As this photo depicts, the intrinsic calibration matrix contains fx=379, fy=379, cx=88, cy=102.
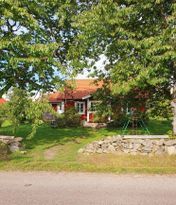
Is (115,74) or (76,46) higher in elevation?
(76,46)

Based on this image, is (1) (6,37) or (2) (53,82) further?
(2) (53,82)

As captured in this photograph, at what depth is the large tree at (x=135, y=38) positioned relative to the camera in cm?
1820

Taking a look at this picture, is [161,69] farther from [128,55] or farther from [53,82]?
[53,82]

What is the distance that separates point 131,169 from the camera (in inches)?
514

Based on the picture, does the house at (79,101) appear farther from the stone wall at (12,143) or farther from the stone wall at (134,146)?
the stone wall at (134,146)

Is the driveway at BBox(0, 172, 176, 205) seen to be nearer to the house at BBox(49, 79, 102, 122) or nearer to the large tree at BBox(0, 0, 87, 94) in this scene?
the large tree at BBox(0, 0, 87, 94)

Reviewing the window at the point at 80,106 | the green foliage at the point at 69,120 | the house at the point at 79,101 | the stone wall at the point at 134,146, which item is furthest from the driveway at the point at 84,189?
the window at the point at 80,106

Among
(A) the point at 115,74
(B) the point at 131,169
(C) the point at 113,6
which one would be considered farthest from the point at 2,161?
(C) the point at 113,6

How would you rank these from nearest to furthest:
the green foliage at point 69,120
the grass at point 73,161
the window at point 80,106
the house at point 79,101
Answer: the grass at point 73,161, the green foliage at point 69,120, the house at point 79,101, the window at point 80,106

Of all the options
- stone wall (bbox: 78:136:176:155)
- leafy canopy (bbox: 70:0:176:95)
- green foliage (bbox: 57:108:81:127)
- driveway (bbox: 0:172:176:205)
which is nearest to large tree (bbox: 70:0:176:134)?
leafy canopy (bbox: 70:0:176:95)

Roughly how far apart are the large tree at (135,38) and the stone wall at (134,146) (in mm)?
2758

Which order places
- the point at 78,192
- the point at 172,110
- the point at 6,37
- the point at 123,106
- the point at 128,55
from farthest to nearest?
1. the point at 123,106
2. the point at 172,110
3. the point at 128,55
4. the point at 6,37
5. the point at 78,192

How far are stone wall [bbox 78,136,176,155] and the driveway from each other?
594 cm

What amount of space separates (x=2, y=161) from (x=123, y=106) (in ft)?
34.9
